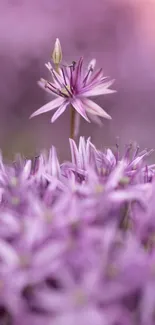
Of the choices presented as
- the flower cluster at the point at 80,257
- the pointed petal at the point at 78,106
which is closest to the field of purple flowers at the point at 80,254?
the flower cluster at the point at 80,257

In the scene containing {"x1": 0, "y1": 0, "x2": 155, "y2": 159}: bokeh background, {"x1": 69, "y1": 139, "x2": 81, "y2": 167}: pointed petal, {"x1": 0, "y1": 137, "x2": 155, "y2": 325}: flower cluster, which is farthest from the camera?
{"x1": 0, "y1": 0, "x2": 155, "y2": 159}: bokeh background

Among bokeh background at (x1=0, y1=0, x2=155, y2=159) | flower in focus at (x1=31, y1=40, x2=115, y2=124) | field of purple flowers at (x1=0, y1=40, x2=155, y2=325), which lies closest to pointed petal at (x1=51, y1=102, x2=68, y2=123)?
flower in focus at (x1=31, y1=40, x2=115, y2=124)

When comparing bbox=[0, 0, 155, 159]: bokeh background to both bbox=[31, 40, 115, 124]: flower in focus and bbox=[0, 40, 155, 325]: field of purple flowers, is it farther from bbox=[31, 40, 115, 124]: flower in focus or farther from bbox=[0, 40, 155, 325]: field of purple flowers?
bbox=[0, 40, 155, 325]: field of purple flowers

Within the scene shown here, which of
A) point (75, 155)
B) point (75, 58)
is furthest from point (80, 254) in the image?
point (75, 58)

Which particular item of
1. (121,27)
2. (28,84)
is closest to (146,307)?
(28,84)

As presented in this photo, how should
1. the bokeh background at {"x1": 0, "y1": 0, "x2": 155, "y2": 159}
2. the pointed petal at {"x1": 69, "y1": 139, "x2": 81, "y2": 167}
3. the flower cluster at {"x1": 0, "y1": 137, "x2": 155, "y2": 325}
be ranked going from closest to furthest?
1. the flower cluster at {"x1": 0, "y1": 137, "x2": 155, "y2": 325}
2. the pointed petal at {"x1": 69, "y1": 139, "x2": 81, "y2": 167}
3. the bokeh background at {"x1": 0, "y1": 0, "x2": 155, "y2": 159}

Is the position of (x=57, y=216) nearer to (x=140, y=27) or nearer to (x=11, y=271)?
(x=11, y=271)
